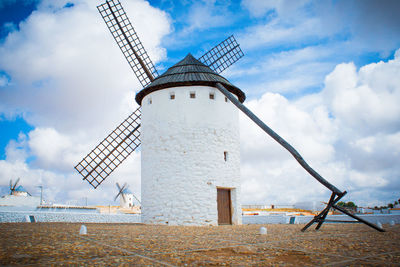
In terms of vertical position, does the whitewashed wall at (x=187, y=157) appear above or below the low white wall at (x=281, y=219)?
above

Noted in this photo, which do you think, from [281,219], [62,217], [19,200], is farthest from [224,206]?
[19,200]

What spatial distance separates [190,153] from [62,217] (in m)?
7.36

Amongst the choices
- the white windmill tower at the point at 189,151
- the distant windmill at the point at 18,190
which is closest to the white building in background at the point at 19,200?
the distant windmill at the point at 18,190

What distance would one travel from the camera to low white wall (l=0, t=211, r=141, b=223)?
12.4m

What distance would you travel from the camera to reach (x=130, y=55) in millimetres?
18141

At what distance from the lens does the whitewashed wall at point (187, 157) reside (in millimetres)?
12641

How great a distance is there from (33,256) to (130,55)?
15831 mm

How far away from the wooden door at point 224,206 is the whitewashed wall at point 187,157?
9.8 inches

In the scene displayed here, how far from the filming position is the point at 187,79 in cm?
1366

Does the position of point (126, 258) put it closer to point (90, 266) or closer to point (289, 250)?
point (90, 266)

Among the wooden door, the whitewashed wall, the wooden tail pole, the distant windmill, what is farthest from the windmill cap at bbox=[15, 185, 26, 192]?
the wooden tail pole

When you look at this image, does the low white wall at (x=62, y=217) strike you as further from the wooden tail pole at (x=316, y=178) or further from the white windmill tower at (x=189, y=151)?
the wooden tail pole at (x=316, y=178)

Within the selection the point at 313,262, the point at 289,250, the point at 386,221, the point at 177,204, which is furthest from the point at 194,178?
the point at 386,221

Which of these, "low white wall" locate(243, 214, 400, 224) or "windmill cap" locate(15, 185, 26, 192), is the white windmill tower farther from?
"windmill cap" locate(15, 185, 26, 192)
